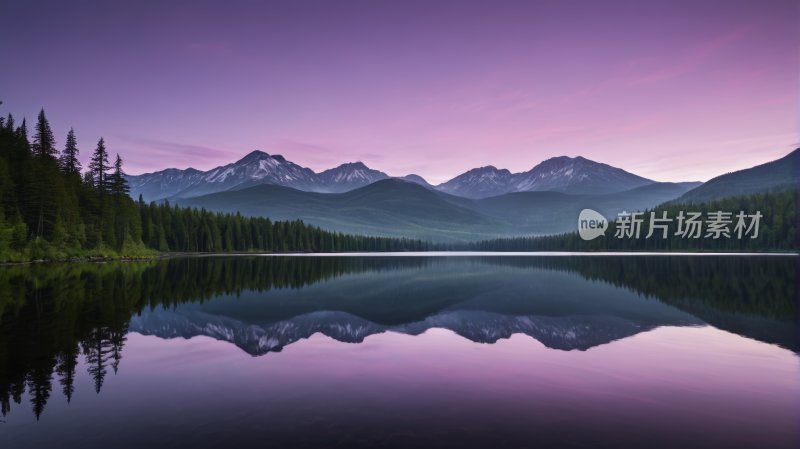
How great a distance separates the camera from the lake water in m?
8.43

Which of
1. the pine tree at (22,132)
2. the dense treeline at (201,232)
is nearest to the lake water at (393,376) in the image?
the pine tree at (22,132)

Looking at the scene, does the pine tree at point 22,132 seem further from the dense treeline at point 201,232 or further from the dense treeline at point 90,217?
the dense treeline at point 201,232

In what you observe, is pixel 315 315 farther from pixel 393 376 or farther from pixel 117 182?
pixel 117 182

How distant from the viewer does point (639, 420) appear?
29.9ft

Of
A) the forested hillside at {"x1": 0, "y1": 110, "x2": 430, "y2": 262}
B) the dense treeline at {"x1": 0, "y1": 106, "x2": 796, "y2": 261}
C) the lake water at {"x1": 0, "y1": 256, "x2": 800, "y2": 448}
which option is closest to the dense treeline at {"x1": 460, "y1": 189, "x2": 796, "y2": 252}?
the dense treeline at {"x1": 0, "y1": 106, "x2": 796, "y2": 261}

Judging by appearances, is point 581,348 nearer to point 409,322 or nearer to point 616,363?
point 616,363

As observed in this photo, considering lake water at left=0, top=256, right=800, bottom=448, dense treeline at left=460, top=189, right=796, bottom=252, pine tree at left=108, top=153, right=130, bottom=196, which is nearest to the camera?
lake water at left=0, top=256, right=800, bottom=448

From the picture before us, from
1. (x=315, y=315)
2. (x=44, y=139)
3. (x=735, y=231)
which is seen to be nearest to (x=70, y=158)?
(x=44, y=139)

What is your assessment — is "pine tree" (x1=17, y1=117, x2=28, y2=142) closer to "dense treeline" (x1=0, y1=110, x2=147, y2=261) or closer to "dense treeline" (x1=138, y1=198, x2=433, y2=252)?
"dense treeline" (x1=0, y1=110, x2=147, y2=261)

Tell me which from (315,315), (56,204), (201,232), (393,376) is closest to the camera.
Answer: (393,376)

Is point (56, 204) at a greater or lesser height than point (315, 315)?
greater

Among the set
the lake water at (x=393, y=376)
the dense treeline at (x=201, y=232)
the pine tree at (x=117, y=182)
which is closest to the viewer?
the lake water at (x=393, y=376)

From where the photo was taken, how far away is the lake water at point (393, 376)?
27.7ft

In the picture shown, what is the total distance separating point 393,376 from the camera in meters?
12.6
